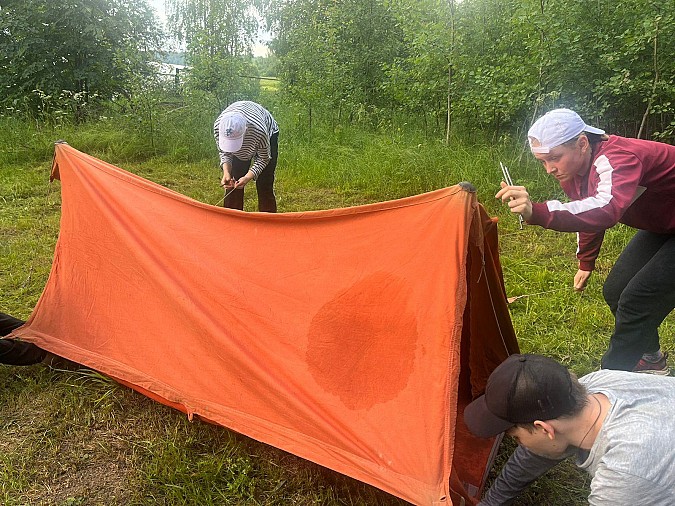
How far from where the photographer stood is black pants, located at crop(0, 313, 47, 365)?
281 cm

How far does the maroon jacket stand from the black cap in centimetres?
62

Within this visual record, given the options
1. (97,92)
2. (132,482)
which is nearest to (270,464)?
(132,482)

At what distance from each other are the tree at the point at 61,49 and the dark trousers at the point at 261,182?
5183 mm

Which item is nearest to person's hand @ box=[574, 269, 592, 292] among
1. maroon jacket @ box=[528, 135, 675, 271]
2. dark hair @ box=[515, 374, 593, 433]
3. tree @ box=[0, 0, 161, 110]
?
maroon jacket @ box=[528, 135, 675, 271]

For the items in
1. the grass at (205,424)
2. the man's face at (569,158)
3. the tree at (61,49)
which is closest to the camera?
the man's face at (569,158)

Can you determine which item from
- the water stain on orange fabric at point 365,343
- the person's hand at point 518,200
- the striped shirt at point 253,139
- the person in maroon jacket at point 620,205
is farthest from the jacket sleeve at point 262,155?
the person's hand at point 518,200

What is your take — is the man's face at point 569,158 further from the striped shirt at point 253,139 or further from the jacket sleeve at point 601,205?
the striped shirt at point 253,139

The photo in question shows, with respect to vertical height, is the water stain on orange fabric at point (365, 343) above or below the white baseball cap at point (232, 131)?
below

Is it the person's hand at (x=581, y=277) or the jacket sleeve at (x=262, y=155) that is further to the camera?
the jacket sleeve at (x=262, y=155)

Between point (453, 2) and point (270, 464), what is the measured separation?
5428mm

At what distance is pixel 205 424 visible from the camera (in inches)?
99.5

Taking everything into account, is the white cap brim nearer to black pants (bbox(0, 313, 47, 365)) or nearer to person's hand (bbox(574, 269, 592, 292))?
black pants (bbox(0, 313, 47, 365))

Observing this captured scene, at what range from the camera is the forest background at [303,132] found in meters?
2.32

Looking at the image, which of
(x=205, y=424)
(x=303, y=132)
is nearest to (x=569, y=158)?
(x=205, y=424)
